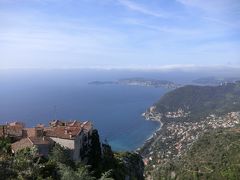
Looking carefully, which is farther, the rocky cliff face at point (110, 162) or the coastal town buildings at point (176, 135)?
the coastal town buildings at point (176, 135)

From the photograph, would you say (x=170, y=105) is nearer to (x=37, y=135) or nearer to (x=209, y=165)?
(x=209, y=165)

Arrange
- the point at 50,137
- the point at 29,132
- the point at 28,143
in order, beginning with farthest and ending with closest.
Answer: the point at 29,132
the point at 50,137
the point at 28,143

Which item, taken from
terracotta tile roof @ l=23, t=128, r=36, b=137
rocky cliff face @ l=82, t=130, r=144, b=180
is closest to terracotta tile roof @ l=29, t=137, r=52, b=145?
terracotta tile roof @ l=23, t=128, r=36, b=137

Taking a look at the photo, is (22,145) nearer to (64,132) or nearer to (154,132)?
(64,132)

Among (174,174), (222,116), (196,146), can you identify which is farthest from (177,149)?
(222,116)

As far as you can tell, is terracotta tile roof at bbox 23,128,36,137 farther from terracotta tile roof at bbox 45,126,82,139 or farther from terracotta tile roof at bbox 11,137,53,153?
terracotta tile roof at bbox 11,137,53,153

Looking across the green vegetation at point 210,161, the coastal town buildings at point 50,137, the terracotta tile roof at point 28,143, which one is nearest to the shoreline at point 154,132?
the green vegetation at point 210,161

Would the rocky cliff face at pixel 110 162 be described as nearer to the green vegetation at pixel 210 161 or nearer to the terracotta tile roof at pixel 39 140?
the terracotta tile roof at pixel 39 140

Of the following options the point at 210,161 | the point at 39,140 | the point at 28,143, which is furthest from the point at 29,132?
the point at 210,161
